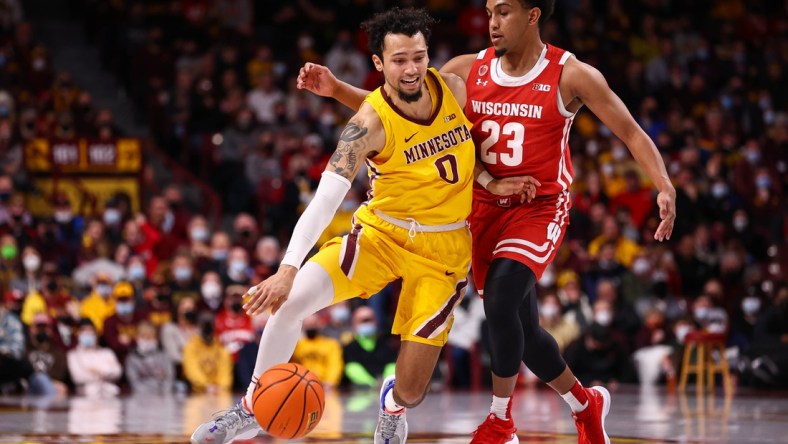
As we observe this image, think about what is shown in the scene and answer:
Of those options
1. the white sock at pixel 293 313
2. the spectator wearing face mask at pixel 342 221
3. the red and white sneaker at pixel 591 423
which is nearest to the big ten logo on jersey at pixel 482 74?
the white sock at pixel 293 313

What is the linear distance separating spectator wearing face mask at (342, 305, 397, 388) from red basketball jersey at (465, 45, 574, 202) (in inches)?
320

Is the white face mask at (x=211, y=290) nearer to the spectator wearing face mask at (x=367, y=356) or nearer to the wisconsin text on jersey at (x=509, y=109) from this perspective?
the spectator wearing face mask at (x=367, y=356)

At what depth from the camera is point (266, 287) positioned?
6.46m

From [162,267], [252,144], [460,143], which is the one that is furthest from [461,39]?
[460,143]

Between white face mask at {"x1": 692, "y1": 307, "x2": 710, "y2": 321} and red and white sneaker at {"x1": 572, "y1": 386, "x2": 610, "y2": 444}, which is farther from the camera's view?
white face mask at {"x1": 692, "y1": 307, "x2": 710, "y2": 321}

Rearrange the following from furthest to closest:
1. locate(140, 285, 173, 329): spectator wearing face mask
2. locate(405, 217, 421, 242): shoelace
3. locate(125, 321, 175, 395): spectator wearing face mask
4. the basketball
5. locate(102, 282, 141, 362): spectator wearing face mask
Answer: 1. locate(140, 285, 173, 329): spectator wearing face mask
2. locate(102, 282, 141, 362): spectator wearing face mask
3. locate(125, 321, 175, 395): spectator wearing face mask
4. locate(405, 217, 421, 242): shoelace
5. the basketball

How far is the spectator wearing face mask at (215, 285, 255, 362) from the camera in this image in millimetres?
15570

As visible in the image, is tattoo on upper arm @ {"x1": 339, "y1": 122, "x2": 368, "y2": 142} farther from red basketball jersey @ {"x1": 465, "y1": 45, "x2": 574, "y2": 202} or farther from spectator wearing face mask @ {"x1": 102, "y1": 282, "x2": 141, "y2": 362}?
spectator wearing face mask @ {"x1": 102, "y1": 282, "x2": 141, "y2": 362}

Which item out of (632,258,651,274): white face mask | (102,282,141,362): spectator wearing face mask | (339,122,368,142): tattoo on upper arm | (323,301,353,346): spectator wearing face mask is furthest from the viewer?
(632,258,651,274): white face mask

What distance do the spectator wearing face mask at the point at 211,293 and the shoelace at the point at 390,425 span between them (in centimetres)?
853

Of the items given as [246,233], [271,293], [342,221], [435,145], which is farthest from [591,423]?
[246,233]

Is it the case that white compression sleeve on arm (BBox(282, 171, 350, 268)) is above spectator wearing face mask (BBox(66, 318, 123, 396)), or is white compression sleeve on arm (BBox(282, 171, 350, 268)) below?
above

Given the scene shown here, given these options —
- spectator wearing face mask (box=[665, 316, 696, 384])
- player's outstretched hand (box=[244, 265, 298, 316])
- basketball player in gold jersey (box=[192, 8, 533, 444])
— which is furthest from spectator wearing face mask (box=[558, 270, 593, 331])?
player's outstretched hand (box=[244, 265, 298, 316])

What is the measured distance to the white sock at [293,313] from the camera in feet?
23.4
